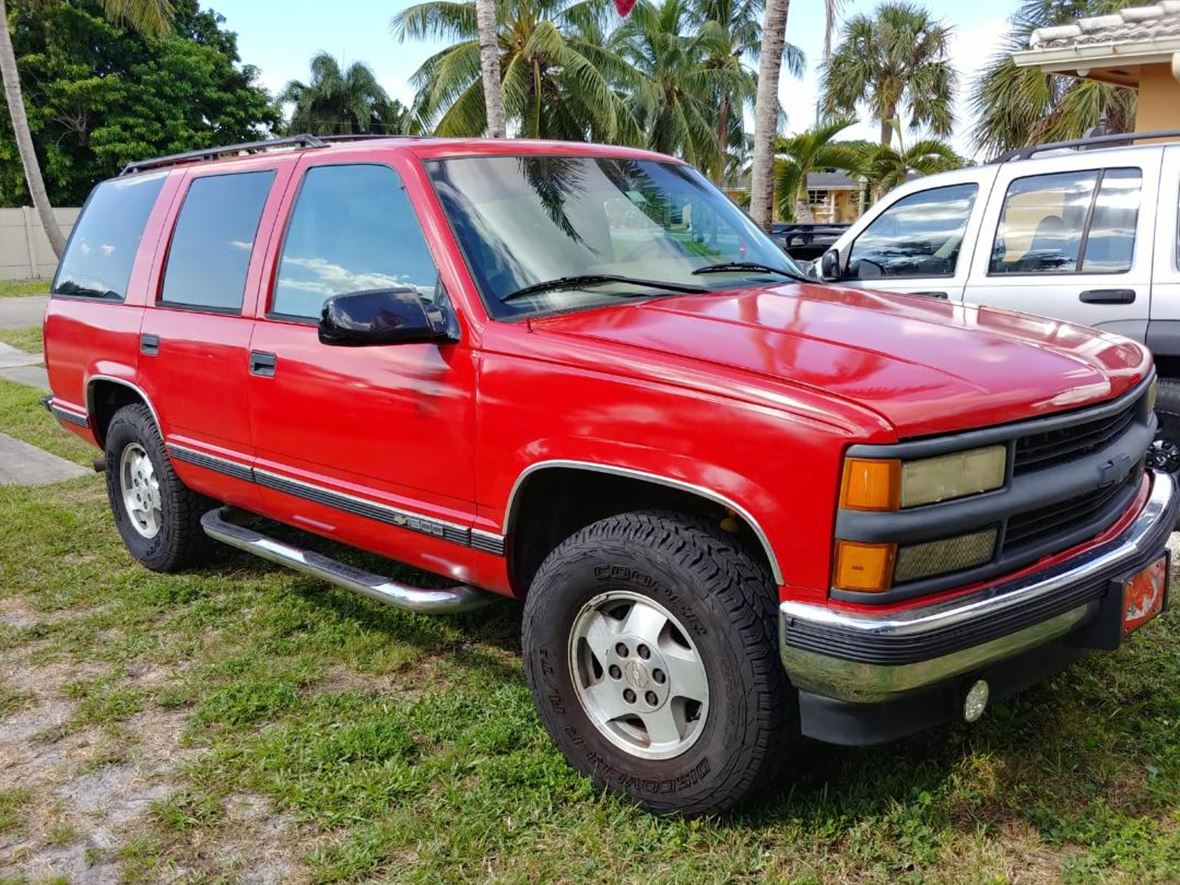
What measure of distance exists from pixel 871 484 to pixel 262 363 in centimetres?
250

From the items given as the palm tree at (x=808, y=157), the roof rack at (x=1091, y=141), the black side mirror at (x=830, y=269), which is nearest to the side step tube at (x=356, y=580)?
the black side mirror at (x=830, y=269)

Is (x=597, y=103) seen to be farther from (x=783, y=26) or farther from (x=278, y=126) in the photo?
(x=278, y=126)

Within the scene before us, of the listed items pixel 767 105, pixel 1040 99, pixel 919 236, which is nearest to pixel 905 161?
pixel 1040 99

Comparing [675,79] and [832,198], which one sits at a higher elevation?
[675,79]

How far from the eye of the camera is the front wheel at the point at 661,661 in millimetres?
2713

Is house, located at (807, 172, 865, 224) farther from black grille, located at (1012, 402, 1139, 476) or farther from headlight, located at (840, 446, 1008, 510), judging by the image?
headlight, located at (840, 446, 1008, 510)

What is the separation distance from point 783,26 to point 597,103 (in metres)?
17.0

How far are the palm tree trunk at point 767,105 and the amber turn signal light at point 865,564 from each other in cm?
696

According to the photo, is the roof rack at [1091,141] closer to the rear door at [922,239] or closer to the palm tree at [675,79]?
the rear door at [922,239]

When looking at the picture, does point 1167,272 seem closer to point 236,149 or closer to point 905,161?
point 236,149

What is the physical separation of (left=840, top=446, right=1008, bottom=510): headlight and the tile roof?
9.59 metres

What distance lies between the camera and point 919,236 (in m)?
5.94

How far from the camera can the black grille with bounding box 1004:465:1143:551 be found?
2.73 metres

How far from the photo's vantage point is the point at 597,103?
26.0 metres
